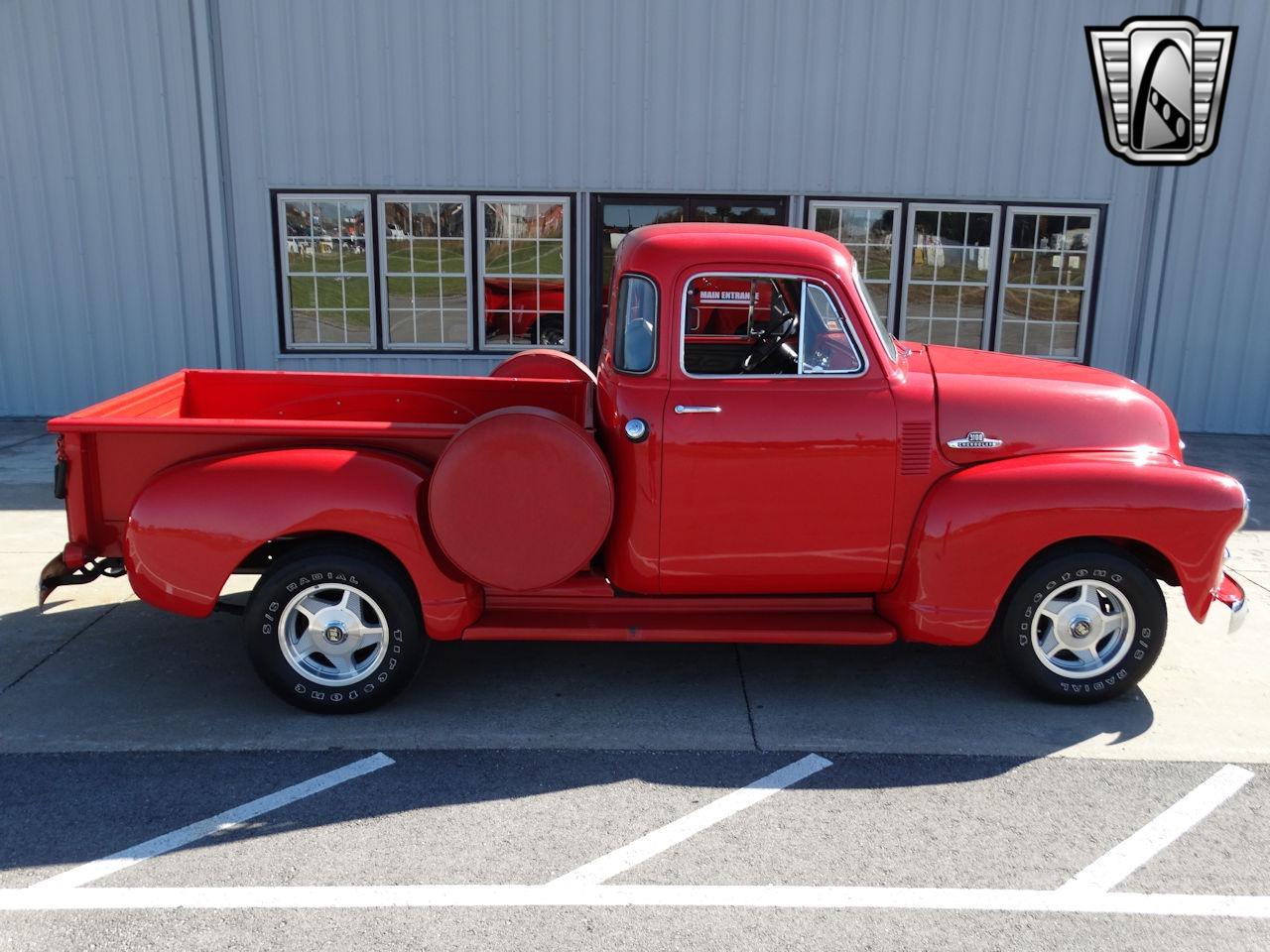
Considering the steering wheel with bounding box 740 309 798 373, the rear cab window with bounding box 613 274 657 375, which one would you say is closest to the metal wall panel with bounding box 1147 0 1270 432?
the steering wheel with bounding box 740 309 798 373

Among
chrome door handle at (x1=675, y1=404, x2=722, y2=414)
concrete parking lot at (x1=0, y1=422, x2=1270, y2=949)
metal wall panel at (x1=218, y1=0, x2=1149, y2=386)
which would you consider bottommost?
concrete parking lot at (x1=0, y1=422, x2=1270, y2=949)

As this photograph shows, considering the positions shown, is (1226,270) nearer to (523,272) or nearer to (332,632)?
(523,272)

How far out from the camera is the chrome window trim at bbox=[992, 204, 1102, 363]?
34.0 feet

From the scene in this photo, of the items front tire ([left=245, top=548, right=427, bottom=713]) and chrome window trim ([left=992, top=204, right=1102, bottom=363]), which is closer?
front tire ([left=245, top=548, right=427, bottom=713])

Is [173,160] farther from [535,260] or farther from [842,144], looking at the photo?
[842,144]

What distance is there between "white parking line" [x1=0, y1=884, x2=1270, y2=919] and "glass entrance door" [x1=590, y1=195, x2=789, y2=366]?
7444 mm

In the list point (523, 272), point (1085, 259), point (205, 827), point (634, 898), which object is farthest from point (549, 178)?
point (634, 898)

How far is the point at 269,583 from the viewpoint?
4.49m

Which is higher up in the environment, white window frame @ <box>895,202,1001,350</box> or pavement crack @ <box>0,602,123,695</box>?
white window frame @ <box>895,202,1001,350</box>

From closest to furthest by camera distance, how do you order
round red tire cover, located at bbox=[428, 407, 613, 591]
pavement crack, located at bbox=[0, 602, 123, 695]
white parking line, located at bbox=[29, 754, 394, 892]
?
white parking line, located at bbox=[29, 754, 394, 892] < round red tire cover, located at bbox=[428, 407, 613, 591] < pavement crack, located at bbox=[0, 602, 123, 695]

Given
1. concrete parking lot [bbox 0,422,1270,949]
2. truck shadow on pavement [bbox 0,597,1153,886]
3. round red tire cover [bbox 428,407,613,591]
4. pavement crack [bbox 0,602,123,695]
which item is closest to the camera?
concrete parking lot [bbox 0,422,1270,949]

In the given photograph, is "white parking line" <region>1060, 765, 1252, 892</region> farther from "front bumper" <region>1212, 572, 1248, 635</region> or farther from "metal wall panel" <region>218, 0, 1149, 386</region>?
"metal wall panel" <region>218, 0, 1149, 386</region>

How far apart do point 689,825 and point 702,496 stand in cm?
143

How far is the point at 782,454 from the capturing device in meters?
4.55
